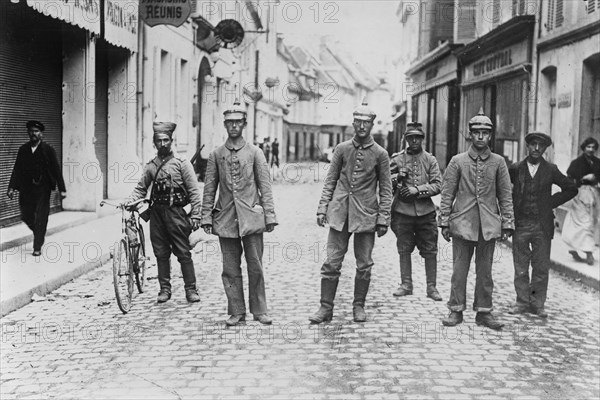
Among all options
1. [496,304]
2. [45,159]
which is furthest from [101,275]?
[496,304]

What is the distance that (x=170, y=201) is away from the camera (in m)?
7.62

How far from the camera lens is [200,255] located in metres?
11.2

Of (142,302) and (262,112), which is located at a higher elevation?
(262,112)

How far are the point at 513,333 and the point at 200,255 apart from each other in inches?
218

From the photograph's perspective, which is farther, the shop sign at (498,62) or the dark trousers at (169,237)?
the shop sign at (498,62)

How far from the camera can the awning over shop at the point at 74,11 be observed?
431 inches

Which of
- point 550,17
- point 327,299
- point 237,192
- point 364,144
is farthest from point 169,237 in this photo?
point 550,17

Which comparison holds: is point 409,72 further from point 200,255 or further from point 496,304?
point 496,304

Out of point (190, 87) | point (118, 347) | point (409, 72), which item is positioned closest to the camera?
point (118, 347)

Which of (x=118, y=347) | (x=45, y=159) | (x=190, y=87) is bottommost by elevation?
(x=118, y=347)

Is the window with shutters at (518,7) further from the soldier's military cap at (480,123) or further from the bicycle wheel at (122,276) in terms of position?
the bicycle wheel at (122,276)

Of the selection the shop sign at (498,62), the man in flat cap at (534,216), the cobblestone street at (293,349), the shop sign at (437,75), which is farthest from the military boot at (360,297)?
the shop sign at (437,75)

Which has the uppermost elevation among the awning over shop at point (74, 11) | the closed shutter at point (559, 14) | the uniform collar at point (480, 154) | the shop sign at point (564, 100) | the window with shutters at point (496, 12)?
the window with shutters at point (496, 12)

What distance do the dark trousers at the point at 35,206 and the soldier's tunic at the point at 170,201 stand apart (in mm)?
2740
